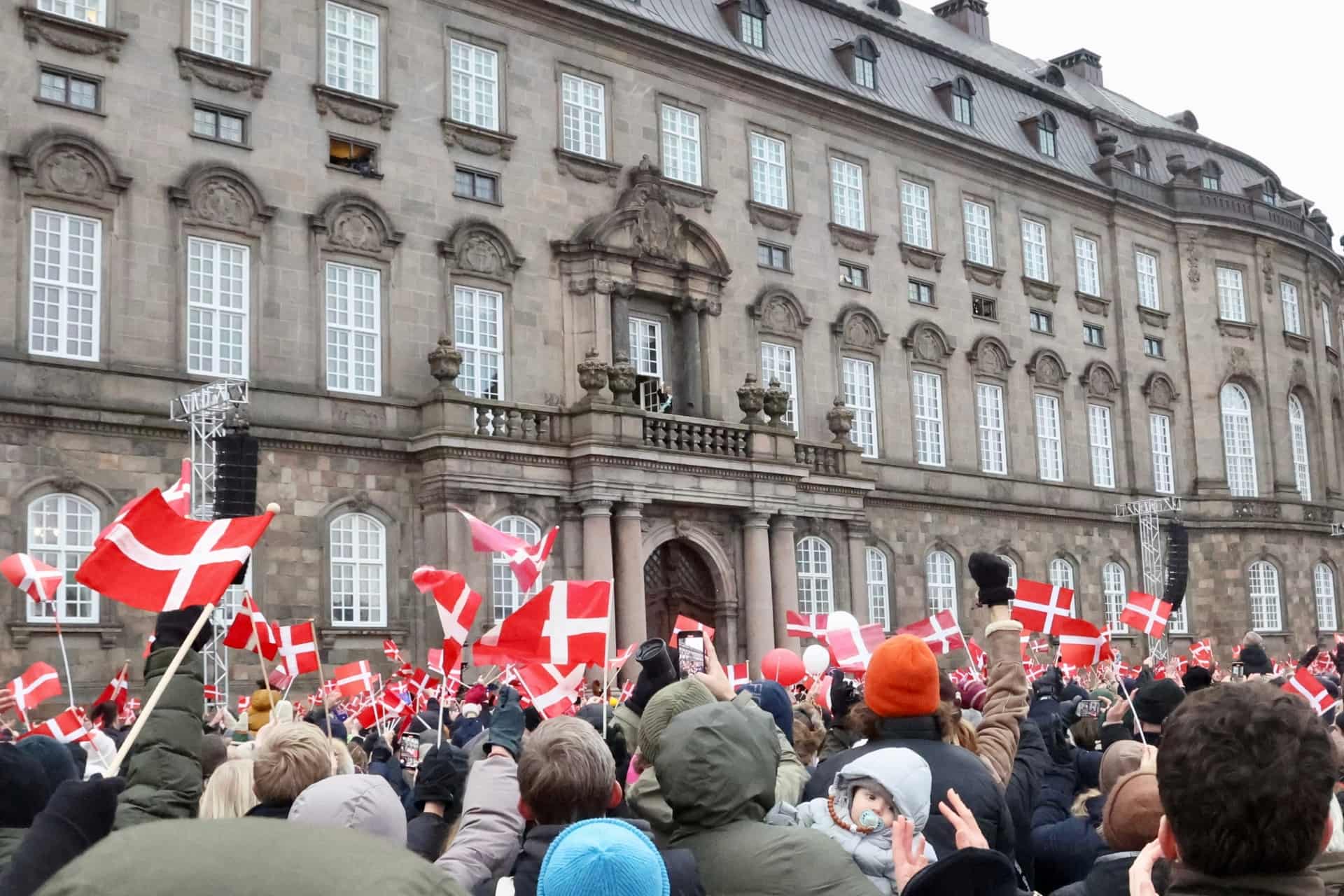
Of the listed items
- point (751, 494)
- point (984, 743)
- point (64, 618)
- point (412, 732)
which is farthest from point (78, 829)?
point (751, 494)

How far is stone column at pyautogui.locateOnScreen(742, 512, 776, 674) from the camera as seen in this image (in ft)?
103

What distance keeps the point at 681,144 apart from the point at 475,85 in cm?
566

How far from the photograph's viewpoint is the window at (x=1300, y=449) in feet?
168

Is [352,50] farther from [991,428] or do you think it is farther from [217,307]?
[991,428]

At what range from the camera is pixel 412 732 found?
1494 cm

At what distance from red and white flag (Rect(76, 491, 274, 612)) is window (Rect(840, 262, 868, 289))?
30099mm

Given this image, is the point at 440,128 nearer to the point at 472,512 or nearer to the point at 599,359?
the point at 599,359

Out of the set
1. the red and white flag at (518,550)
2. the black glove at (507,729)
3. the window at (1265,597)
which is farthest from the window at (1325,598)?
the black glove at (507,729)

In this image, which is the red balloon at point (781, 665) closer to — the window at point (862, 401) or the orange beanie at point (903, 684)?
the orange beanie at point (903, 684)

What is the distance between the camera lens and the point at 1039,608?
18.2 metres

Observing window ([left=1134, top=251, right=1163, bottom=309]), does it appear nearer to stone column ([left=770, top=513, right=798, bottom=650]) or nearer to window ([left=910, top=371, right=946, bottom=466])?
window ([left=910, top=371, right=946, bottom=466])

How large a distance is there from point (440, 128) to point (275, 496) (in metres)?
8.39

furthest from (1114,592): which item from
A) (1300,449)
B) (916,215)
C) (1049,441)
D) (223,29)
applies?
(223,29)

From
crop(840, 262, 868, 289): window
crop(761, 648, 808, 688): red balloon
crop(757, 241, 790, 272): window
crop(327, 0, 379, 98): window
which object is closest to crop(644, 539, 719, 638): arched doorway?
crop(757, 241, 790, 272): window
